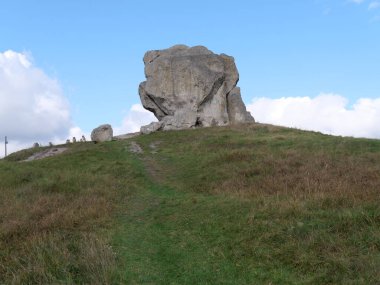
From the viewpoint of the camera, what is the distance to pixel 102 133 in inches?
1794

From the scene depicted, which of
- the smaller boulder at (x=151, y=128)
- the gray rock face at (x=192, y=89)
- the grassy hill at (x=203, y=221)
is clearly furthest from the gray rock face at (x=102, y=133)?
the grassy hill at (x=203, y=221)

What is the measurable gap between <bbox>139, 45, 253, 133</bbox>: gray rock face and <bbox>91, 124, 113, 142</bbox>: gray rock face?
7570mm

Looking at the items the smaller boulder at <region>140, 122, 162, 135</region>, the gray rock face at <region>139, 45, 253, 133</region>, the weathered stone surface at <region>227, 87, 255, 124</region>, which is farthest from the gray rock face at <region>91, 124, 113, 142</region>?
the weathered stone surface at <region>227, 87, 255, 124</region>

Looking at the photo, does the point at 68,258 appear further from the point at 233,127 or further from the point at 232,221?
the point at 233,127

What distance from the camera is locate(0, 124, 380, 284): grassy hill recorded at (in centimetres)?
1133

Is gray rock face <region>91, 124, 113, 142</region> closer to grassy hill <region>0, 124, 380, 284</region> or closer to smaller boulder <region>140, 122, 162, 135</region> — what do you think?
smaller boulder <region>140, 122, 162, 135</region>

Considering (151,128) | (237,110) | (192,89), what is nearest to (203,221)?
(151,128)

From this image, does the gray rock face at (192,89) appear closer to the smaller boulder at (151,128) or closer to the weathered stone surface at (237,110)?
the weathered stone surface at (237,110)

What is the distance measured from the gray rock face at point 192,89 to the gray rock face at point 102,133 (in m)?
7.57

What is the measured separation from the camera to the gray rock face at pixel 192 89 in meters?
52.2

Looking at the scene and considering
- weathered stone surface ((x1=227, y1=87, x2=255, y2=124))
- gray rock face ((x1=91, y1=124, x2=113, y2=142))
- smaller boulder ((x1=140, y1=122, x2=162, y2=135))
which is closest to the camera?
gray rock face ((x1=91, y1=124, x2=113, y2=142))

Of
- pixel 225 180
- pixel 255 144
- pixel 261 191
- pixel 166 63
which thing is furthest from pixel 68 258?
pixel 166 63

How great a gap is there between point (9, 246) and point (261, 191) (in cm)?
1006

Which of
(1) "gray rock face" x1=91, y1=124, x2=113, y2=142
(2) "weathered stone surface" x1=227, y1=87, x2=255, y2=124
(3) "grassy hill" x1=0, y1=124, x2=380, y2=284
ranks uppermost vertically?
(2) "weathered stone surface" x1=227, y1=87, x2=255, y2=124
